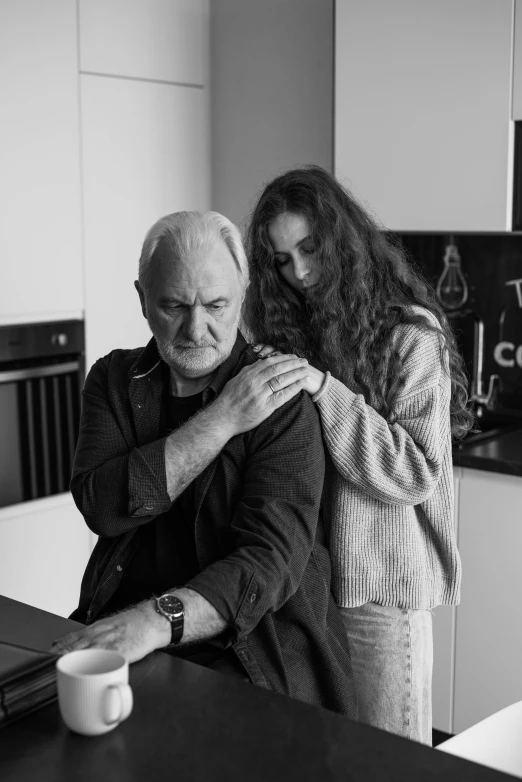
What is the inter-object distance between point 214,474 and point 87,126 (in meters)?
1.75

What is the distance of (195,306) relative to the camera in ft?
5.26

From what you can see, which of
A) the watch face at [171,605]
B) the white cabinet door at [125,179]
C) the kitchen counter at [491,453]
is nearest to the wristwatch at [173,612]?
the watch face at [171,605]

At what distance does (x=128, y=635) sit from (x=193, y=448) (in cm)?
36

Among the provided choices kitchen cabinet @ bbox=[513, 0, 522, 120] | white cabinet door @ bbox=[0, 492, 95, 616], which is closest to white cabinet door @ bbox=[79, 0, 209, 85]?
kitchen cabinet @ bbox=[513, 0, 522, 120]

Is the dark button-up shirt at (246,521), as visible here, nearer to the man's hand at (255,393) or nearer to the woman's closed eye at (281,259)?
the man's hand at (255,393)

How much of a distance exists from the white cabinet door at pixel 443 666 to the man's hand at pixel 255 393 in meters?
1.27

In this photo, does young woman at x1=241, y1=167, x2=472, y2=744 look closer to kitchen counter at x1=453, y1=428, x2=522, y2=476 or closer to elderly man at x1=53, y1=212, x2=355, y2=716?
elderly man at x1=53, y1=212, x2=355, y2=716

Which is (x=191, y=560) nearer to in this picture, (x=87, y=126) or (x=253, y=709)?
(x=253, y=709)

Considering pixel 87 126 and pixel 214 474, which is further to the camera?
pixel 87 126

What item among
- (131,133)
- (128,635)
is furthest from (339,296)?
(131,133)

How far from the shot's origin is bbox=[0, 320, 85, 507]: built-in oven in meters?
2.91

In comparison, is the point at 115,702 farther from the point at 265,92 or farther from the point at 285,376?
the point at 265,92

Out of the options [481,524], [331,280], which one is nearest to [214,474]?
[331,280]

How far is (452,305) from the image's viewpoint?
123 inches
